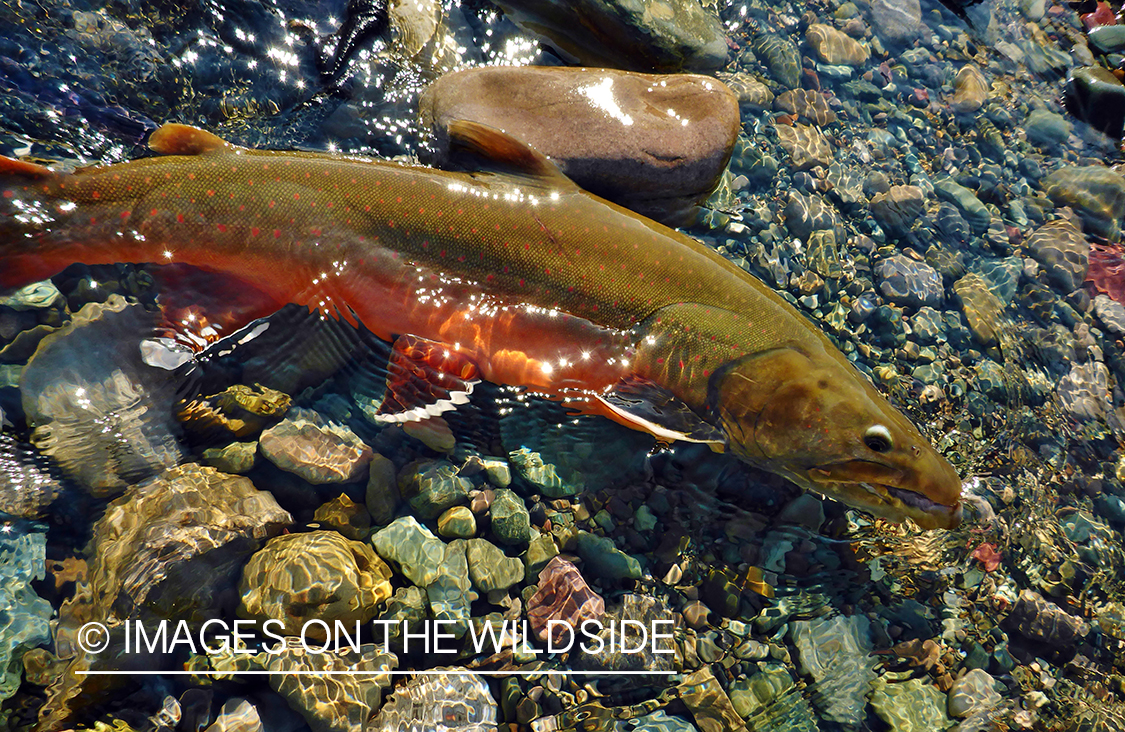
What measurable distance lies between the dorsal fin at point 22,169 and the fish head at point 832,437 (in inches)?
157

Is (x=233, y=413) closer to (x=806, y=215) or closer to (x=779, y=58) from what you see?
(x=806, y=215)

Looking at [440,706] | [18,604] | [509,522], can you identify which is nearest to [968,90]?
[509,522]

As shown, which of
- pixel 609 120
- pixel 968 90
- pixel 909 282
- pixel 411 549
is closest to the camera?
pixel 411 549

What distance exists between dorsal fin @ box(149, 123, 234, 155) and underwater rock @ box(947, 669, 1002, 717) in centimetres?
548

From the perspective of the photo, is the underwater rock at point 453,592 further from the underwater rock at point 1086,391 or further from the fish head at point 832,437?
the underwater rock at point 1086,391

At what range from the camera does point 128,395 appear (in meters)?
3.79

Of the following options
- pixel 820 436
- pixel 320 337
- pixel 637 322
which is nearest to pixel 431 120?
pixel 320 337

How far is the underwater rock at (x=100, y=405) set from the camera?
3617 mm

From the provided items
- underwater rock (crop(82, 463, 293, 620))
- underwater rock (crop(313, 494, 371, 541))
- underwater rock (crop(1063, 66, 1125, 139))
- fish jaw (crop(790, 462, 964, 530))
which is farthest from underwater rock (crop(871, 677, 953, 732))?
underwater rock (crop(1063, 66, 1125, 139))

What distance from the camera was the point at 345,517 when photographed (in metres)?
3.79

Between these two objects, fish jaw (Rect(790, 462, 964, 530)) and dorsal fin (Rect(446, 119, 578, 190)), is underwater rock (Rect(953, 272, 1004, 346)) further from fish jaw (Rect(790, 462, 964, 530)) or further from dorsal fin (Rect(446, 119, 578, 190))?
dorsal fin (Rect(446, 119, 578, 190))

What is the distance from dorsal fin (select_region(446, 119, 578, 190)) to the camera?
4.11 metres

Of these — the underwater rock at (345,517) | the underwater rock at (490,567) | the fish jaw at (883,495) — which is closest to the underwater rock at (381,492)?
the underwater rock at (345,517)

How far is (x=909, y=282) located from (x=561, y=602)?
3.81m
